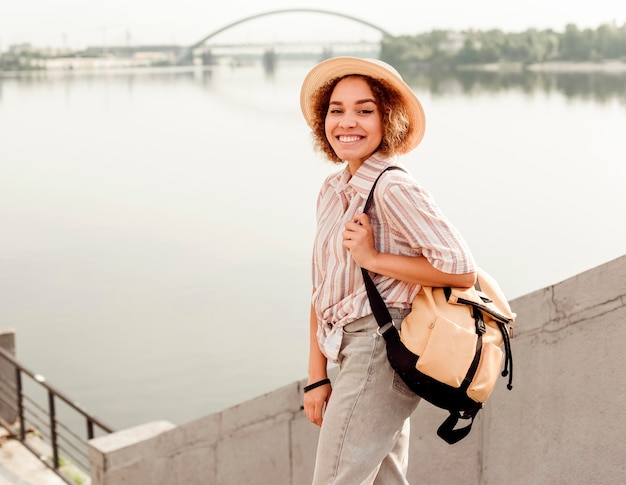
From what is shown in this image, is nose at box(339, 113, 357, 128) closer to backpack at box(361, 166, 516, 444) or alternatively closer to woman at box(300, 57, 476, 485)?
woman at box(300, 57, 476, 485)

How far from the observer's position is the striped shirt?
5.90 feet

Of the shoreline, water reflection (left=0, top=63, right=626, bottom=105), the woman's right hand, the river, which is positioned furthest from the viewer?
water reflection (left=0, top=63, right=626, bottom=105)

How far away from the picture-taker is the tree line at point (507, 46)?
51.3 meters

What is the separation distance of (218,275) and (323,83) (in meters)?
22.5

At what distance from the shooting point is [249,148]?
4988 centimetres

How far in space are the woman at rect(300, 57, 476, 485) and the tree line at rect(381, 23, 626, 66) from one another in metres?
46.9

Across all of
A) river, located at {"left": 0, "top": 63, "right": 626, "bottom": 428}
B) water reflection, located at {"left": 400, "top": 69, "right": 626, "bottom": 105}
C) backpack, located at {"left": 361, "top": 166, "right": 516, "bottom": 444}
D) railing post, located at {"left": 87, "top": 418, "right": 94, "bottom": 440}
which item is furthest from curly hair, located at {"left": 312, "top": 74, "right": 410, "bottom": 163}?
water reflection, located at {"left": 400, "top": 69, "right": 626, "bottom": 105}

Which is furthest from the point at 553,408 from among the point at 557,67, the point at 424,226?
the point at 557,67

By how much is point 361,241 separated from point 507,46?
222ft

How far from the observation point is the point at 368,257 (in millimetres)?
1845

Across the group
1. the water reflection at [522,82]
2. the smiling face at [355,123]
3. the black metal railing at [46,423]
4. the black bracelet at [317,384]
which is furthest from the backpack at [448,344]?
the water reflection at [522,82]

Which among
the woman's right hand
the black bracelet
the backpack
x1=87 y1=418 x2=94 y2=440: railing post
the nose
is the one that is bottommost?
x1=87 y1=418 x2=94 y2=440: railing post

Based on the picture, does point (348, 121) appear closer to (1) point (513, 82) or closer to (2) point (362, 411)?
(2) point (362, 411)

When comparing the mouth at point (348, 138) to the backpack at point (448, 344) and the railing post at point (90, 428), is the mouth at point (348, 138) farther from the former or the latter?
the railing post at point (90, 428)
